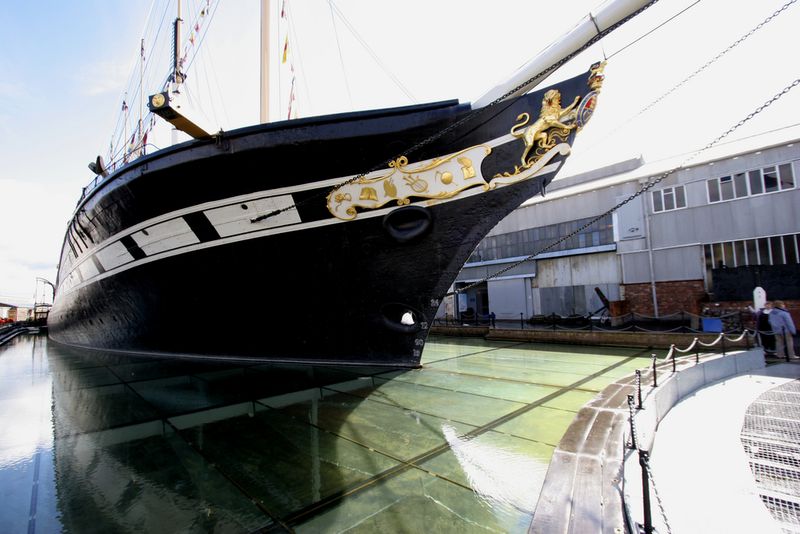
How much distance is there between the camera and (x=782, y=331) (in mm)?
5977

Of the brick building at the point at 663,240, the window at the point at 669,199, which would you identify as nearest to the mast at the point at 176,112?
the brick building at the point at 663,240

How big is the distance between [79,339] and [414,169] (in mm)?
11774

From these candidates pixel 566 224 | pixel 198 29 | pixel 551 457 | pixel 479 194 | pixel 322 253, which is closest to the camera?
pixel 551 457

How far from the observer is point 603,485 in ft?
5.77

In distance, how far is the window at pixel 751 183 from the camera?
38.1ft

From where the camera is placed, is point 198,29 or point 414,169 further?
point 198,29

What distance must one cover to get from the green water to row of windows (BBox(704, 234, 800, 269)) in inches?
441

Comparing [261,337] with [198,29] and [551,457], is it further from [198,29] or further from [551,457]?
[198,29]

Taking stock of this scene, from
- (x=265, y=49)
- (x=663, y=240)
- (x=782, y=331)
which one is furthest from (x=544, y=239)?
(x=265, y=49)

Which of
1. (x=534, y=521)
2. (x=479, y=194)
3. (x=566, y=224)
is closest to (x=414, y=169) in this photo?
(x=479, y=194)

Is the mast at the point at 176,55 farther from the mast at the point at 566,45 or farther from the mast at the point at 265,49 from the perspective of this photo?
the mast at the point at 566,45

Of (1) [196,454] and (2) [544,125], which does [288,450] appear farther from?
(2) [544,125]

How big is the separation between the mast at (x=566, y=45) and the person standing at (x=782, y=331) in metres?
5.98

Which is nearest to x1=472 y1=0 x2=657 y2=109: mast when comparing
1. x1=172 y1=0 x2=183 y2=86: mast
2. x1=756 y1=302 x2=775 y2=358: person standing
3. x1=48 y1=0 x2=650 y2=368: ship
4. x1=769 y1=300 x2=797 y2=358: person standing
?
x1=48 y1=0 x2=650 y2=368: ship
